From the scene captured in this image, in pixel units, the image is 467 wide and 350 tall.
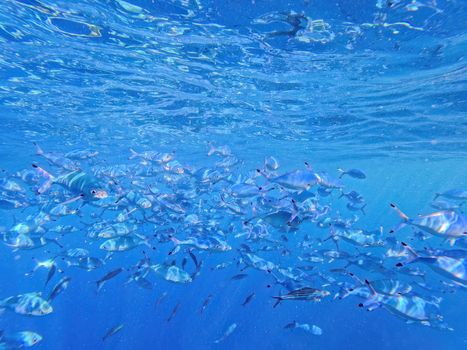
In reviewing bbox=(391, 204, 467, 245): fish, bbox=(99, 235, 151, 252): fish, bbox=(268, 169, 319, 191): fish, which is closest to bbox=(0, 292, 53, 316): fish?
bbox=(99, 235, 151, 252): fish

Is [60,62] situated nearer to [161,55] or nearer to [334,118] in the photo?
[161,55]

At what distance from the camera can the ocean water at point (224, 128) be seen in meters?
10.2

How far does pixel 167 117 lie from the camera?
2220 cm

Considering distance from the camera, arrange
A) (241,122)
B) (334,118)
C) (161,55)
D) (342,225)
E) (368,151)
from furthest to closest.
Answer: (368,151) < (241,122) < (334,118) < (161,55) < (342,225)

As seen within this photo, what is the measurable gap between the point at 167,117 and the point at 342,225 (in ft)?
47.7

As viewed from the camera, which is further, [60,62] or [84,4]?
[60,62]

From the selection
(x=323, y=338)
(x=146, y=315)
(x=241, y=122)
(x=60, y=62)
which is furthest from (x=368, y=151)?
(x=60, y=62)

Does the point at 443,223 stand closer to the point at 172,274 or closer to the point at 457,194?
the point at 172,274

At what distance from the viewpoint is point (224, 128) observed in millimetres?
25031

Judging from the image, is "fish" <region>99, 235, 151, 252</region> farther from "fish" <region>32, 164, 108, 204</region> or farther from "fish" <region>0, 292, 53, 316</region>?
"fish" <region>32, 164, 108, 204</region>

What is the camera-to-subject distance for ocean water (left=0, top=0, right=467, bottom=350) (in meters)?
10.2

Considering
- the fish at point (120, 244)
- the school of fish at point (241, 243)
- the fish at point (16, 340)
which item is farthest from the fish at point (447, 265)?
the fish at point (16, 340)

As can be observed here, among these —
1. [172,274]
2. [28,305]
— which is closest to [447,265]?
[172,274]

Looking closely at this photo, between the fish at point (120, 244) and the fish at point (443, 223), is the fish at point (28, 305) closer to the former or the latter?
the fish at point (120, 244)
